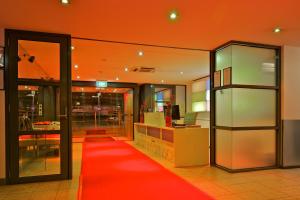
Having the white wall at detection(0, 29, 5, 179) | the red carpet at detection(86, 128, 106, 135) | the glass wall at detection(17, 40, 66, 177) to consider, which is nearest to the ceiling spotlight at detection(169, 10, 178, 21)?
the glass wall at detection(17, 40, 66, 177)

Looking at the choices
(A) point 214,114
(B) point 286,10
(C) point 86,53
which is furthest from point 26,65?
(B) point 286,10

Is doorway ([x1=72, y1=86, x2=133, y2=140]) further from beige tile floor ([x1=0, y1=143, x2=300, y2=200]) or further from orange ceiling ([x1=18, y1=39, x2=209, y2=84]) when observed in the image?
beige tile floor ([x1=0, y1=143, x2=300, y2=200])

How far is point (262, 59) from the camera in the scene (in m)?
4.97

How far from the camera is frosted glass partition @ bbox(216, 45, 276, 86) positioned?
4.73 m

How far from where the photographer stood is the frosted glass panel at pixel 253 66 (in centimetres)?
473

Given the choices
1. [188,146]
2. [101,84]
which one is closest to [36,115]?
[188,146]

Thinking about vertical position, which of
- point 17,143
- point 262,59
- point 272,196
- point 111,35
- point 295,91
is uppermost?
point 111,35

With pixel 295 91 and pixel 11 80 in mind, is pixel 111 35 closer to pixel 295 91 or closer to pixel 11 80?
pixel 11 80

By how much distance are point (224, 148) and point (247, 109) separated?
3.22ft

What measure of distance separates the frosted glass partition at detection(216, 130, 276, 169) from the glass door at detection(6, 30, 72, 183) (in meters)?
3.23

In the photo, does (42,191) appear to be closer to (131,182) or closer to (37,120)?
(37,120)

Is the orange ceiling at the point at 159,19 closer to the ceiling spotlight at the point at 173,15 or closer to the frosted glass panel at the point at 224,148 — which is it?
the ceiling spotlight at the point at 173,15

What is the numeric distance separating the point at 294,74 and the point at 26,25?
18.4 feet

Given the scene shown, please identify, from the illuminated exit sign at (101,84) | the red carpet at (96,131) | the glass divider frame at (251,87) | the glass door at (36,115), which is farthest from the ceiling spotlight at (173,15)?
the red carpet at (96,131)
